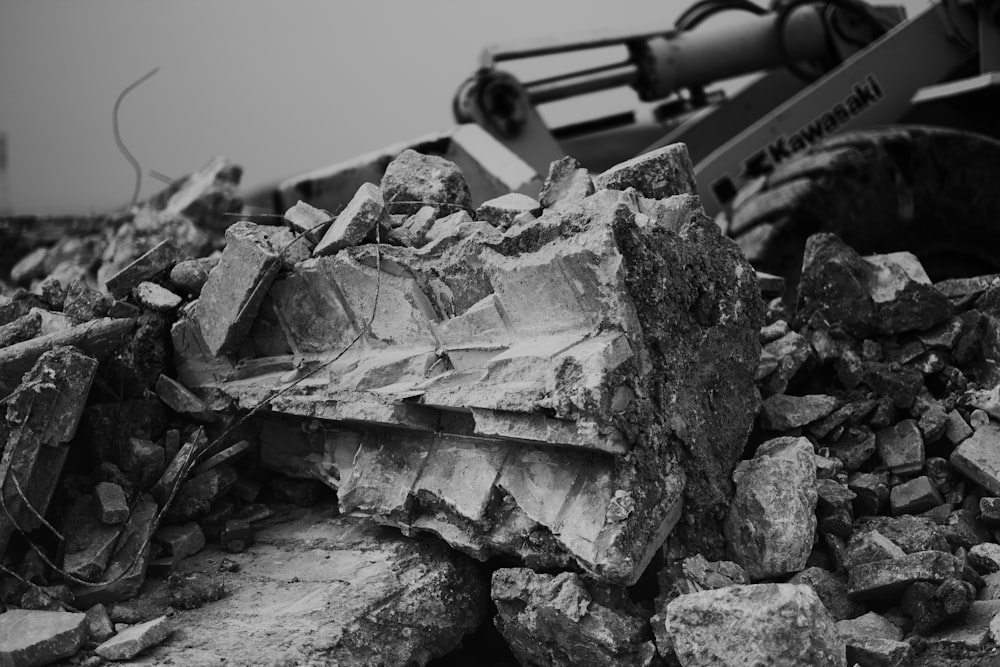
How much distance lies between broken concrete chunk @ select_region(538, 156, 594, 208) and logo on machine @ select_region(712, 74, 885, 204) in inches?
75.4

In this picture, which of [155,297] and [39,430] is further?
[155,297]

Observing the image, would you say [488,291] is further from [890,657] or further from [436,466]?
[890,657]


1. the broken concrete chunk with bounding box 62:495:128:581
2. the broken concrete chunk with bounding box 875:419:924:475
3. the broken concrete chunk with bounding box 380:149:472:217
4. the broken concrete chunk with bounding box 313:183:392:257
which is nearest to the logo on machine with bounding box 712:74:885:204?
the broken concrete chunk with bounding box 380:149:472:217

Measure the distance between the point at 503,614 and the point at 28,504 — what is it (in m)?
1.55

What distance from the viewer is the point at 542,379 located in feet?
9.49

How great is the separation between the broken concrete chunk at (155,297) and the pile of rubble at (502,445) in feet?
0.04

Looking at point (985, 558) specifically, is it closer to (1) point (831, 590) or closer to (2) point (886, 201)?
(1) point (831, 590)

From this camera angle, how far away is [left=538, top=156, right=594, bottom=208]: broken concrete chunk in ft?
11.6

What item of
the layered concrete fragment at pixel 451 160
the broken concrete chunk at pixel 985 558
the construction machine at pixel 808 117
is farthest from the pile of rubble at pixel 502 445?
the construction machine at pixel 808 117

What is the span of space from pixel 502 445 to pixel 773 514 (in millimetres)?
865

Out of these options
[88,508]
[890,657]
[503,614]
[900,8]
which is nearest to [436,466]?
[503,614]

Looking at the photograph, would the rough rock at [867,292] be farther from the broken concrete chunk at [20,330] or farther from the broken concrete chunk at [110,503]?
the broken concrete chunk at [20,330]

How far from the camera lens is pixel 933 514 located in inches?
127

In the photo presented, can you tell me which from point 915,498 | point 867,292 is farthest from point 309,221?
point 915,498
